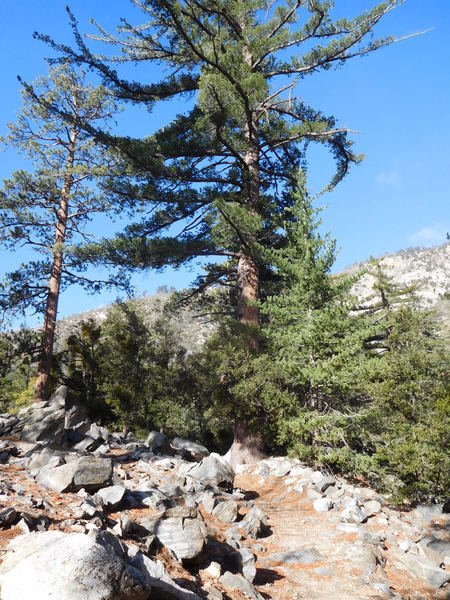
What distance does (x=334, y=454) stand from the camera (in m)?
8.08

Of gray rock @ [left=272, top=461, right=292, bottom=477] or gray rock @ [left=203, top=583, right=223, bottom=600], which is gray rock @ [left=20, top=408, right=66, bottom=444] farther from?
gray rock @ [left=203, top=583, right=223, bottom=600]

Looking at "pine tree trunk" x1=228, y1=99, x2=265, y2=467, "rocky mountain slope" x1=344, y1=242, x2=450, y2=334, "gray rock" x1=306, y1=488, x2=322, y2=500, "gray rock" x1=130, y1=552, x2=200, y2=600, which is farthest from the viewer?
"rocky mountain slope" x1=344, y1=242, x2=450, y2=334

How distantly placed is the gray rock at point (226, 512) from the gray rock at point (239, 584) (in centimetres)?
190

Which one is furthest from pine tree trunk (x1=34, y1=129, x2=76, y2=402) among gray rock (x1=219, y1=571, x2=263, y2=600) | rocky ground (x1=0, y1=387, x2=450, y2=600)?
gray rock (x1=219, y1=571, x2=263, y2=600)

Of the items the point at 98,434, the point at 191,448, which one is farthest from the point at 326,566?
the point at 191,448

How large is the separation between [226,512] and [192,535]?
2010mm

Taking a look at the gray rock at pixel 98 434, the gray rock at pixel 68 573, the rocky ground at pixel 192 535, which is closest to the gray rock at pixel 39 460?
the rocky ground at pixel 192 535

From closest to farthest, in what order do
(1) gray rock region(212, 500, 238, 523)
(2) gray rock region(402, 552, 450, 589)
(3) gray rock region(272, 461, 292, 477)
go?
(2) gray rock region(402, 552, 450, 589) < (1) gray rock region(212, 500, 238, 523) < (3) gray rock region(272, 461, 292, 477)

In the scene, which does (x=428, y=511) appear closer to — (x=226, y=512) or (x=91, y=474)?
(x=226, y=512)

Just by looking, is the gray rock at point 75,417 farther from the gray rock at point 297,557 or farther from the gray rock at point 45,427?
the gray rock at point 297,557

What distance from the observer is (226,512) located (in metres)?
6.48

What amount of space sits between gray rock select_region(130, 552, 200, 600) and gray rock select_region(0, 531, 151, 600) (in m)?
0.35

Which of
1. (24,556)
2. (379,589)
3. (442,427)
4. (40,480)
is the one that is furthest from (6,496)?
(442,427)

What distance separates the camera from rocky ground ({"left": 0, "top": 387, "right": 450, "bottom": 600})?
291 cm
